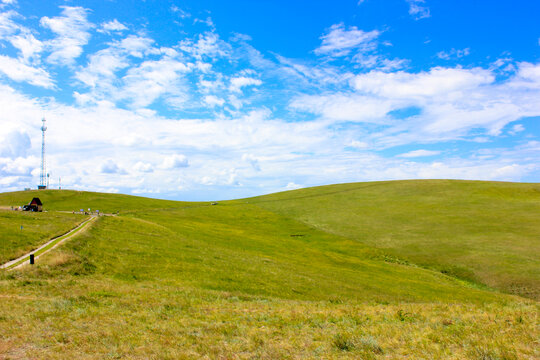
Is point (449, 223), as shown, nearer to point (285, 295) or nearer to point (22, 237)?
point (285, 295)

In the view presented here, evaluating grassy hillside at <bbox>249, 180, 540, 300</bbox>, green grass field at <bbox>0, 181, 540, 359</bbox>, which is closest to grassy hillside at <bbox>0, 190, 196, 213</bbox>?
grassy hillside at <bbox>249, 180, 540, 300</bbox>

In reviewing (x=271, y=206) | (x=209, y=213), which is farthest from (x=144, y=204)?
(x=271, y=206)

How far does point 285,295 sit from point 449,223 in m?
61.4

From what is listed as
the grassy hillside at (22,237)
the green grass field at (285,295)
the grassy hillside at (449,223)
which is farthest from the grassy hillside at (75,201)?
the grassy hillside at (22,237)

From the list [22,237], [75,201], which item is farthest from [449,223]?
[75,201]

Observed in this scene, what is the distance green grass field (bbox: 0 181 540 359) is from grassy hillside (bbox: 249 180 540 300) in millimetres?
449

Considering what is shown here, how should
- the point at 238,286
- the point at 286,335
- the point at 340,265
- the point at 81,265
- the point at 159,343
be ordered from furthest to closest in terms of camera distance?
1. the point at 340,265
2. the point at 238,286
3. the point at 81,265
4. the point at 286,335
5. the point at 159,343

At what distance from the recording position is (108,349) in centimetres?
1189

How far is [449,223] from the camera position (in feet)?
243

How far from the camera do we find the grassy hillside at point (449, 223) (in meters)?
48.2

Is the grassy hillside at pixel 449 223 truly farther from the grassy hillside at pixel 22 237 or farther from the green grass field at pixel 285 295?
the grassy hillside at pixel 22 237

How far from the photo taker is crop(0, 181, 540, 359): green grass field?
40.3ft

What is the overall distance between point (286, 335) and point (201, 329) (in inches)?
158

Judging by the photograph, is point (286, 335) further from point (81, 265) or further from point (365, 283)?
point (365, 283)
